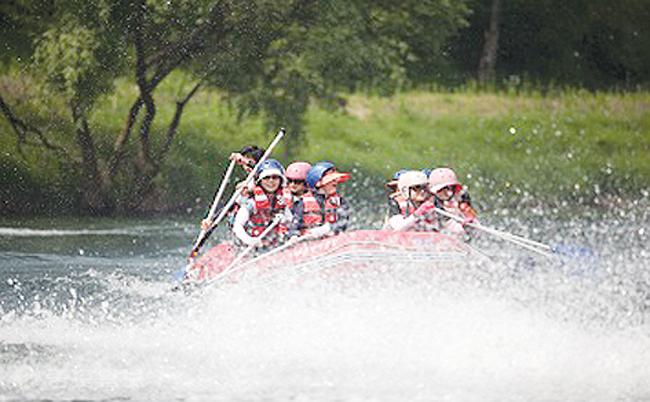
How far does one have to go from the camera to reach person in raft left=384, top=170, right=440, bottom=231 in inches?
529

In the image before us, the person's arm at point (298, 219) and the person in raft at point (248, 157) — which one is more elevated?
the person in raft at point (248, 157)

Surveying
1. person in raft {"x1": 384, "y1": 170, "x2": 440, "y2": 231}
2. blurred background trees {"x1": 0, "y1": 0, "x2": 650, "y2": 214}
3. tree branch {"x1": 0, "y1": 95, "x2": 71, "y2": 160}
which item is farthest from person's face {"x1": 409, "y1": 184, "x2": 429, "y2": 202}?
tree branch {"x1": 0, "y1": 95, "x2": 71, "y2": 160}

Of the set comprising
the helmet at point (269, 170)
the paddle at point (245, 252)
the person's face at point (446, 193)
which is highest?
the helmet at point (269, 170)

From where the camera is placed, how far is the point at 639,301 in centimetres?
1418

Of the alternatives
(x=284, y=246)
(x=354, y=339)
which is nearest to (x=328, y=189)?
(x=284, y=246)

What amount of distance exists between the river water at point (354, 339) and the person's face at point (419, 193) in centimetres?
106

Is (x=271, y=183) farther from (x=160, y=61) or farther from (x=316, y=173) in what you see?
(x=160, y=61)

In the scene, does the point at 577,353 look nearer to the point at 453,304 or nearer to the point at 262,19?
the point at 453,304

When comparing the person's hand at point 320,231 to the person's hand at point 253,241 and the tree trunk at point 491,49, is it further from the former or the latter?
the tree trunk at point 491,49

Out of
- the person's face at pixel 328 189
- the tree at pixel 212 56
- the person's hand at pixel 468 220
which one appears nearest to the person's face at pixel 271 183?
the person's face at pixel 328 189

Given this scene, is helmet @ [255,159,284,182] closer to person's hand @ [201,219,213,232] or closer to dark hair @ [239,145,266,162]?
person's hand @ [201,219,213,232]

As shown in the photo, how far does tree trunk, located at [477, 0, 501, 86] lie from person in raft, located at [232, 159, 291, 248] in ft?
84.8

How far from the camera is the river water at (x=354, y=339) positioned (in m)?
10.8

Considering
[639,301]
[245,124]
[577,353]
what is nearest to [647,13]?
[245,124]
